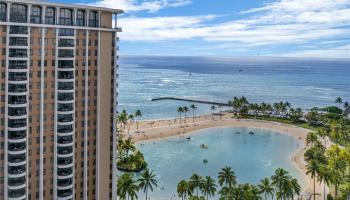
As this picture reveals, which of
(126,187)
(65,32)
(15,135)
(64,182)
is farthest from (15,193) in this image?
(65,32)

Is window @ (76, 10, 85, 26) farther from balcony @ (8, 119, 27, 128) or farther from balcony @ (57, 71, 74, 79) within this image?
balcony @ (8, 119, 27, 128)

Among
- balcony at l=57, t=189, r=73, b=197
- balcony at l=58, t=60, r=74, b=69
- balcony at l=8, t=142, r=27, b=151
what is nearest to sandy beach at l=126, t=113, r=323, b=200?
balcony at l=57, t=189, r=73, b=197

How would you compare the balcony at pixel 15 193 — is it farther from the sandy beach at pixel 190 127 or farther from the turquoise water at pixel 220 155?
the sandy beach at pixel 190 127

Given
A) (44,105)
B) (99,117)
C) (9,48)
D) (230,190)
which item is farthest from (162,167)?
(9,48)

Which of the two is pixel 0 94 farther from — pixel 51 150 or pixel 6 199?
pixel 6 199

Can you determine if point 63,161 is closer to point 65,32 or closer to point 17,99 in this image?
point 17,99

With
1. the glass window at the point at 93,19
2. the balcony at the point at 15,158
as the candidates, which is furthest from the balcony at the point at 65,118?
the glass window at the point at 93,19

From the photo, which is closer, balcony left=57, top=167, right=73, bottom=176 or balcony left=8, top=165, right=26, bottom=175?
balcony left=8, top=165, right=26, bottom=175
